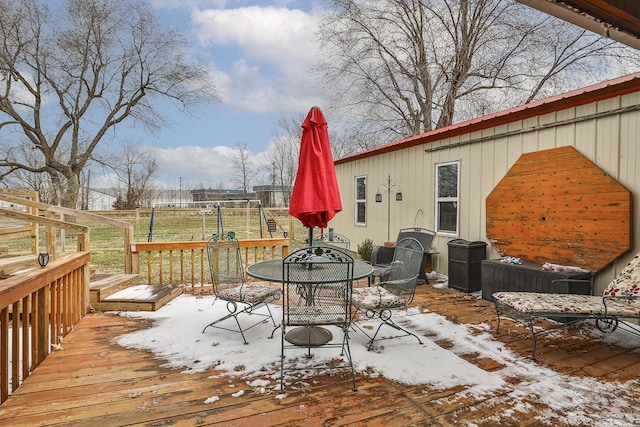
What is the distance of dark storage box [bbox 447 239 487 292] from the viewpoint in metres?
5.02

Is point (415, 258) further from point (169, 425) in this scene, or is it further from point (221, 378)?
point (169, 425)

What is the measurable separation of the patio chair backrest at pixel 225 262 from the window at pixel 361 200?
17.2ft

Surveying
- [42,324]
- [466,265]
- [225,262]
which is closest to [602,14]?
[225,262]

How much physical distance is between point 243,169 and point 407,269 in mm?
23631

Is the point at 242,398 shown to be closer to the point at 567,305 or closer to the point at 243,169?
the point at 567,305

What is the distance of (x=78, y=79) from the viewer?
1438 cm

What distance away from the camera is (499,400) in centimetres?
224

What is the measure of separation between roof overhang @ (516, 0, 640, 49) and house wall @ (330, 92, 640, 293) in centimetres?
224

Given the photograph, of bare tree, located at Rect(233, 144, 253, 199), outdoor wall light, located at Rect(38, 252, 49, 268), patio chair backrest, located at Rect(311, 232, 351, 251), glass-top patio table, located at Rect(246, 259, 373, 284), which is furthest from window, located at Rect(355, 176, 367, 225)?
bare tree, located at Rect(233, 144, 253, 199)

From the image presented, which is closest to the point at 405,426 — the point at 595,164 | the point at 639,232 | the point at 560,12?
the point at 560,12

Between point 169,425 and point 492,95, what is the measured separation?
47.5ft

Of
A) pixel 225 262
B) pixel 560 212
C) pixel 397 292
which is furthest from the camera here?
pixel 560 212

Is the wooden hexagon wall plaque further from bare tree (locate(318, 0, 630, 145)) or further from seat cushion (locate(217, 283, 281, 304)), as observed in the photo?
bare tree (locate(318, 0, 630, 145))

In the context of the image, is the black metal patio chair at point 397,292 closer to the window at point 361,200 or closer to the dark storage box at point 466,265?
the dark storage box at point 466,265
